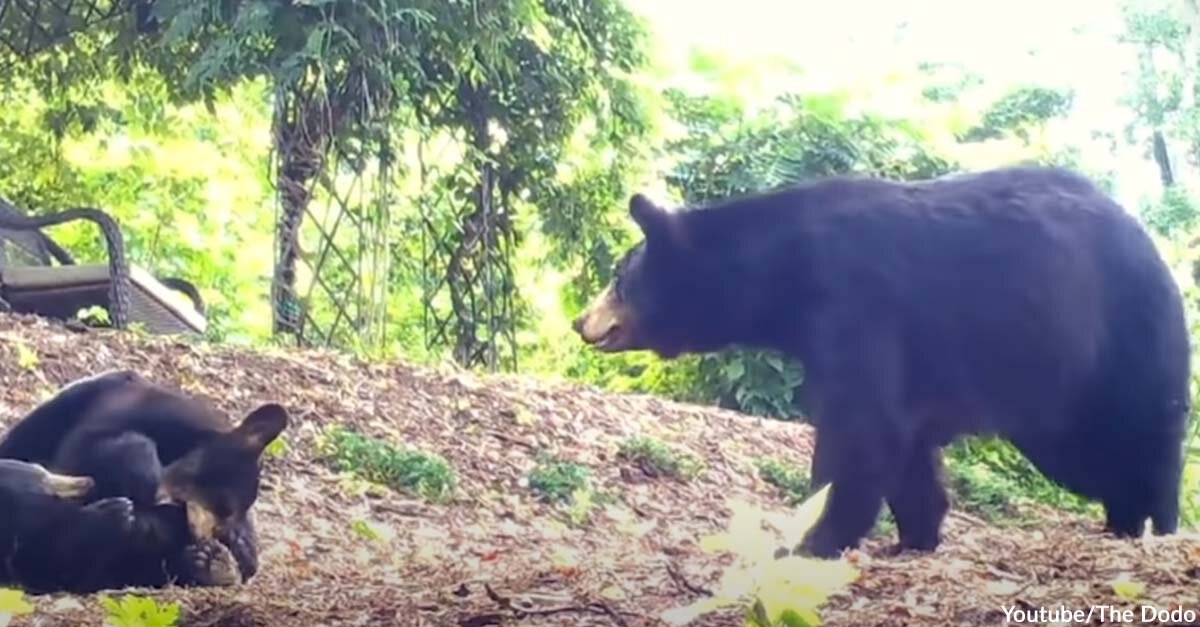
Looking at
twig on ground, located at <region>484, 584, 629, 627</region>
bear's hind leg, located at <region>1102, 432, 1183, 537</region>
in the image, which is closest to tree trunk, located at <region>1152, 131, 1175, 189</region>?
bear's hind leg, located at <region>1102, 432, 1183, 537</region>

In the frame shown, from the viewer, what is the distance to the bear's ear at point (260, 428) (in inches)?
114

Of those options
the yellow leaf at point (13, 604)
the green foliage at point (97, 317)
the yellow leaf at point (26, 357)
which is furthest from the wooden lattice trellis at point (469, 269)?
the yellow leaf at point (13, 604)

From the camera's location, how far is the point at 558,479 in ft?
9.90

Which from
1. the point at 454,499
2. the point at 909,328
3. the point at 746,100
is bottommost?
the point at 454,499

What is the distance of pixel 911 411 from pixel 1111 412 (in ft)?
1.20

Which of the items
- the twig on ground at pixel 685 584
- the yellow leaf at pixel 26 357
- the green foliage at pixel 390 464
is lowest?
the twig on ground at pixel 685 584

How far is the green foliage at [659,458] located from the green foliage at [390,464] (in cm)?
29

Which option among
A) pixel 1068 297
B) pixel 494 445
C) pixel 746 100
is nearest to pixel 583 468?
pixel 494 445

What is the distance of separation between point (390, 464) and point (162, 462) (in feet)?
1.16

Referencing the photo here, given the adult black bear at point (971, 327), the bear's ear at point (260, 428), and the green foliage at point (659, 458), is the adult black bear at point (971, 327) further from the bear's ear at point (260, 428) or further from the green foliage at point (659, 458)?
the bear's ear at point (260, 428)

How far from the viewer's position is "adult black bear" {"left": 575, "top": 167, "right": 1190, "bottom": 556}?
10.1 ft

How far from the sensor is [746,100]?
303 centimetres

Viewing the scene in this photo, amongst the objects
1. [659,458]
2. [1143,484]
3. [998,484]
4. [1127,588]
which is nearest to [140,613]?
[659,458]

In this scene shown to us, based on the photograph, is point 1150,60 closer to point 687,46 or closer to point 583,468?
point 687,46
